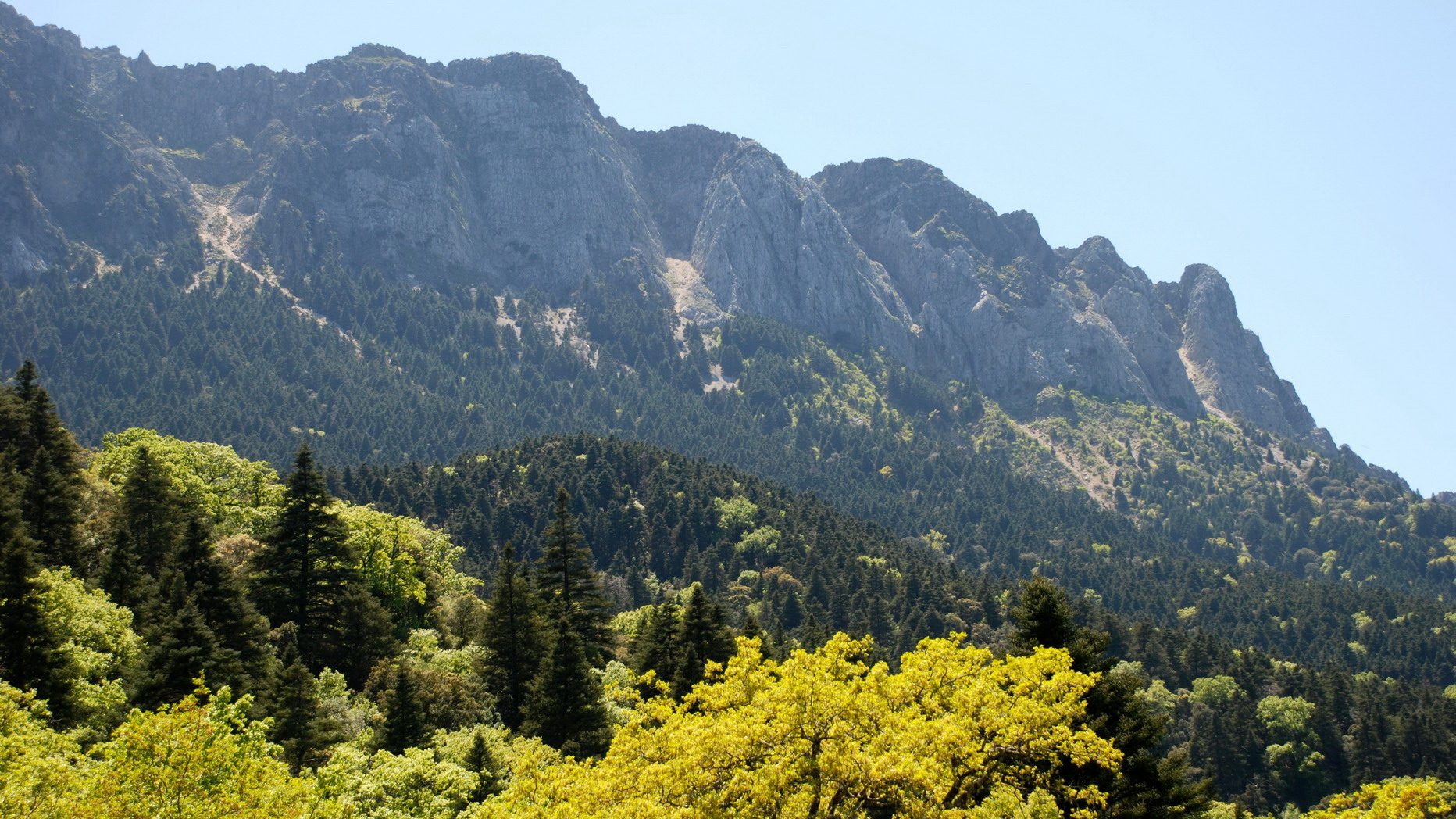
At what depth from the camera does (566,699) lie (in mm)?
55656

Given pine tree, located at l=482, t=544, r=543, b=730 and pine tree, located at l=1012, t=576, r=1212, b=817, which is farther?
pine tree, located at l=482, t=544, r=543, b=730

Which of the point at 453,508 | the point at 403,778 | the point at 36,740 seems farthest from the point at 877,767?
the point at 453,508

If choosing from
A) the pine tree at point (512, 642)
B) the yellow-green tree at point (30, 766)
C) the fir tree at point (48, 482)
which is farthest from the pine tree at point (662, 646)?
the yellow-green tree at point (30, 766)

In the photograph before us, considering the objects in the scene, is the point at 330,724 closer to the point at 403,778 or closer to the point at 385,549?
the point at 403,778

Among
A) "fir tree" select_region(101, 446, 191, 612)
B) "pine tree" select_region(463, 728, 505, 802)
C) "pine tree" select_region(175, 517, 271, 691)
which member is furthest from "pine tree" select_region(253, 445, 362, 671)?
"pine tree" select_region(463, 728, 505, 802)

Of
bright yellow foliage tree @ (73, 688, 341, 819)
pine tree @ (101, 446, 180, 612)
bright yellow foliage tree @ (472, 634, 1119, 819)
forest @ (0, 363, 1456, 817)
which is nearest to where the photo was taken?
bright yellow foliage tree @ (472, 634, 1119, 819)

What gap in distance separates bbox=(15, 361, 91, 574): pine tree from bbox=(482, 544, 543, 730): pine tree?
2307 centimetres

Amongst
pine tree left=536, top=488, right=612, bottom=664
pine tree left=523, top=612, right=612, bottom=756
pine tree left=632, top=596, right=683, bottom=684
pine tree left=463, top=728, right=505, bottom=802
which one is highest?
pine tree left=536, top=488, right=612, bottom=664

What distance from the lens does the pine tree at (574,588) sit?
70250mm

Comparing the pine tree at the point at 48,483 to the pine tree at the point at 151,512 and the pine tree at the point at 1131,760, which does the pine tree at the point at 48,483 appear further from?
the pine tree at the point at 1131,760

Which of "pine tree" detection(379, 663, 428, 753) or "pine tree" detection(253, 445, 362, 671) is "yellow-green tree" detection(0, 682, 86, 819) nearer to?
"pine tree" detection(379, 663, 428, 753)

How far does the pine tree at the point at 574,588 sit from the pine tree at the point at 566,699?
44.0ft

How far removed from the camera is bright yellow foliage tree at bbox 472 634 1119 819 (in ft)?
86.7

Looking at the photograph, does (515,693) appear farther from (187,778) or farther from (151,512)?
(187,778)
